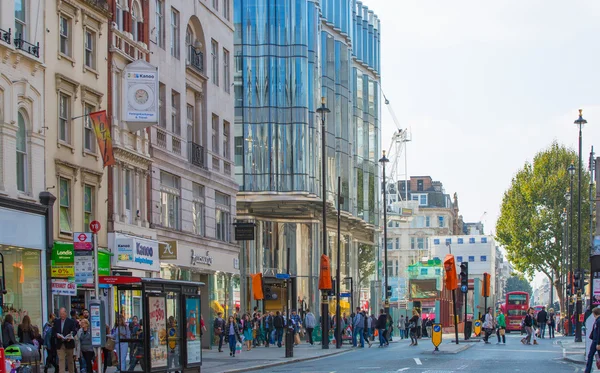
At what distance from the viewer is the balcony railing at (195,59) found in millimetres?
47688

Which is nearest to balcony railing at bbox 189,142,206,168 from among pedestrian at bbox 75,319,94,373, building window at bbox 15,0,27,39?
building window at bbox 15,0,27,39

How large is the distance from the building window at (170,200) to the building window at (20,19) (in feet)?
39.1

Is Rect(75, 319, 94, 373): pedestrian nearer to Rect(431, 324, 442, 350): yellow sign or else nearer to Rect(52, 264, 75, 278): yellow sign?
Rect(52, 264, 75, 278): yellow sign

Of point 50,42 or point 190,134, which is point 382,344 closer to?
point 190,134

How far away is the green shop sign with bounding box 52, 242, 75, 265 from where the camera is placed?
32.6 metres

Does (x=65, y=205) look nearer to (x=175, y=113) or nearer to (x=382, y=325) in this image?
(x=175, y=113)

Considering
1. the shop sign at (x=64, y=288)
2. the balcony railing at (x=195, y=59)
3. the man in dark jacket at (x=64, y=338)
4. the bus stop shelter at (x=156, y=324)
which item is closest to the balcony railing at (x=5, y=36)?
the shop sign at (x=64, y=288)

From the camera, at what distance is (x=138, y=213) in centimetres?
4025

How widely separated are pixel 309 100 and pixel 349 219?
11859mm

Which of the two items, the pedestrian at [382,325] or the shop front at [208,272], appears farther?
the pedestrian at [382,325]

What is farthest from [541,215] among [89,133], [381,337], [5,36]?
[5,36]

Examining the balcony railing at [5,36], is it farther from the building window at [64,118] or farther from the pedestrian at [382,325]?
the pedestrian at [382,325]

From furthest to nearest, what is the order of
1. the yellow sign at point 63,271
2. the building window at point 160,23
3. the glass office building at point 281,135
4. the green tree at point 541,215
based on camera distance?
the green tree at point 541,215 → the glass office building at point 281,135 → the building window at point 160,23 → the yellow sign at point 63,271

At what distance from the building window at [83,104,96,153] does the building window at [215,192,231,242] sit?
1433 cm
